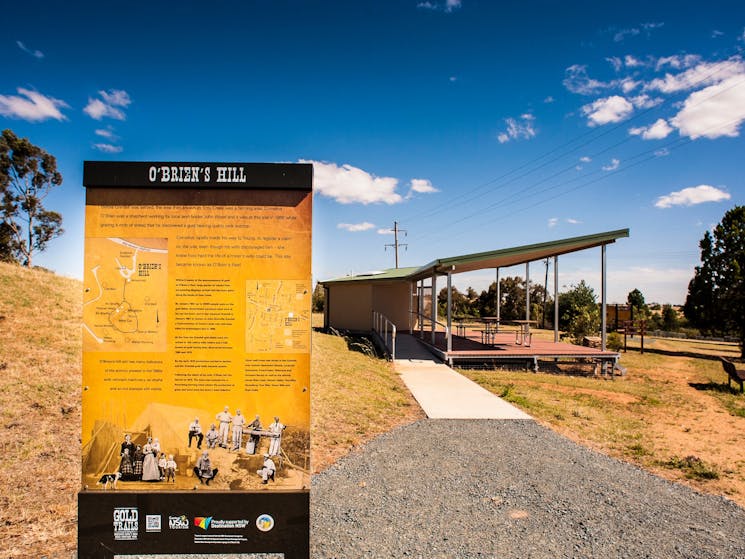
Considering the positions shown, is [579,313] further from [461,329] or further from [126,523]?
[126,523]

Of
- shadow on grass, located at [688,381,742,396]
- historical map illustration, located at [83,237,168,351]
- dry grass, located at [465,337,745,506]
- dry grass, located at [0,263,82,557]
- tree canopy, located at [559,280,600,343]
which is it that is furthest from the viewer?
tree canopy, located at [559,280,600,343]

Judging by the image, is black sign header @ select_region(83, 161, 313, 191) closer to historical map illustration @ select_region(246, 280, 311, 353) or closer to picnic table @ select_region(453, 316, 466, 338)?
historical map illustration @ select_region(246, 280, 311, 353)

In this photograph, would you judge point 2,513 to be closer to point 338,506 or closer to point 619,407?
point 338,506

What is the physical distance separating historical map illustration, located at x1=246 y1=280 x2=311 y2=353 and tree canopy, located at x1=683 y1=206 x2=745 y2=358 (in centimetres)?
2376

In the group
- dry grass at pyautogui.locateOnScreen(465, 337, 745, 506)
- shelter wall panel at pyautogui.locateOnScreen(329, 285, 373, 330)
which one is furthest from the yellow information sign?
shelter wall panel at pyautogui.locateOnScreen(329, 285, 373, 330)

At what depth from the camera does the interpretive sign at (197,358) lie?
8.24 ft

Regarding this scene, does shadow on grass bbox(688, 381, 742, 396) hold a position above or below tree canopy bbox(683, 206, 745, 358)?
below

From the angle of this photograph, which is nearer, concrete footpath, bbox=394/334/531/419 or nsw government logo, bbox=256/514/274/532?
nsw government logo, bbox=256/514/274/532

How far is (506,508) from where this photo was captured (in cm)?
393

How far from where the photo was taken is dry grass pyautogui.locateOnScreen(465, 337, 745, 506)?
525cm

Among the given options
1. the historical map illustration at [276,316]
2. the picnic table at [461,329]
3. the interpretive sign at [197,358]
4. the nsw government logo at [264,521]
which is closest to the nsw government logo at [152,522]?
the interpretive sign at [197,358]

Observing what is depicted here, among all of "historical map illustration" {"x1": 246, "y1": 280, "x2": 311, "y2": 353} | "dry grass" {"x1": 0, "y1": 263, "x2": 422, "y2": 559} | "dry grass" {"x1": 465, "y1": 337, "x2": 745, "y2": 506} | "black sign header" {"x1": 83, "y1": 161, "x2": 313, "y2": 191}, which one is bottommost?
"dry grass" {"x1": 465, "y1": 337, "x2": 745, "y2": 506}

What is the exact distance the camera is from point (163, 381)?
8.54ft

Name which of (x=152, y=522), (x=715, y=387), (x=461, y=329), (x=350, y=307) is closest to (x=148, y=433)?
(x=152, y=522)
